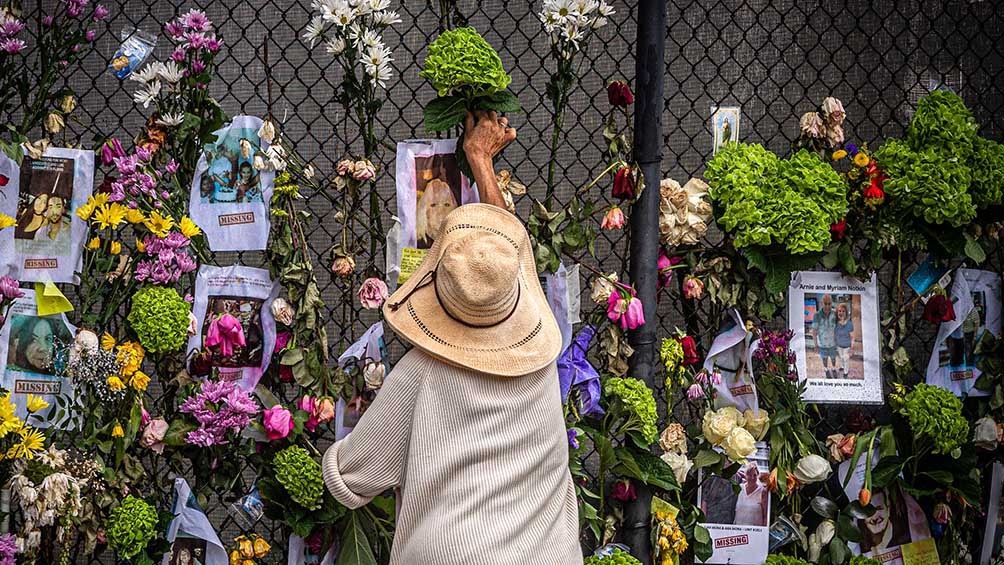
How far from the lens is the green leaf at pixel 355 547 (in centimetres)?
253

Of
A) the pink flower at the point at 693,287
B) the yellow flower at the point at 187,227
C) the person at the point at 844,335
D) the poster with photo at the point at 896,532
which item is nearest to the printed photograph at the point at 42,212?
the yellow flower at the point at 187,227

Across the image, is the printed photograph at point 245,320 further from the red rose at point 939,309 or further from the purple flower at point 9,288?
Result: the red rose at point 939,309

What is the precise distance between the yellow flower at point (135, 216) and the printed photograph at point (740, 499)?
1656 millimetres

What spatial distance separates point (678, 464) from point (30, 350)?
1723 mm

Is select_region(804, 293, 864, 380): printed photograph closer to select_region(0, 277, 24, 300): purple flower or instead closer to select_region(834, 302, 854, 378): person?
select_region(834, 302, 854, 378): person

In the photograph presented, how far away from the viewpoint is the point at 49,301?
2.59m

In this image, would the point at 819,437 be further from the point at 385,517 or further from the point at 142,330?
the point at 142,330

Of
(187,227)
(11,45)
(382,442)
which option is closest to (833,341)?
(382,442)

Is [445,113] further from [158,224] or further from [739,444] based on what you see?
[739,444]

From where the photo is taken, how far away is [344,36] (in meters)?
2.50

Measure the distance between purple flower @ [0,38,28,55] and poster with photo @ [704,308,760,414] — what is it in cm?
198

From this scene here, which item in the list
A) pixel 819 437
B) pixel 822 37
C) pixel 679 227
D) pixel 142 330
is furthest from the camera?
pixel 822 37

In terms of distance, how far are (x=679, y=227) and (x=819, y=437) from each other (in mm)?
844

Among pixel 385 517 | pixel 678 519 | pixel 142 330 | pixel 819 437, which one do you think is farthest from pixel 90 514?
pixel 819 437
